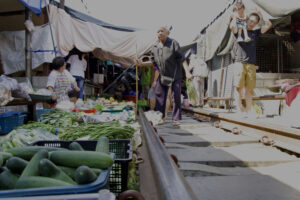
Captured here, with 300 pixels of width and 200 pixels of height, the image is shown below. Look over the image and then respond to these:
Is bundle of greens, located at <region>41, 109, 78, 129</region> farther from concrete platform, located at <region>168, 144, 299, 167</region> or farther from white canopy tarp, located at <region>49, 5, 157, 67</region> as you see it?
white canopy tarp, located at <region>49, 5, 157, 67</region>

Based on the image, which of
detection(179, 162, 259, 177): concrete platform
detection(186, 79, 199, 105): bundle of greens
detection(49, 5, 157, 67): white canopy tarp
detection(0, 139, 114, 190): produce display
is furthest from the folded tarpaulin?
detection(186, 79, 199, 105): bundle of greens

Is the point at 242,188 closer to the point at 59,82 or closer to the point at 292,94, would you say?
the point at 292,94

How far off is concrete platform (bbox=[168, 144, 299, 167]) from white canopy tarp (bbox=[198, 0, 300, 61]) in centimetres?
357

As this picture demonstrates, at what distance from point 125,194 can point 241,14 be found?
18.7 feet

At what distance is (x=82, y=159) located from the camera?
135 centimetres

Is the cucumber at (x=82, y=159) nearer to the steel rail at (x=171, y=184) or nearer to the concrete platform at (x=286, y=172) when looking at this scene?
the steel rail at (x=171, y=184)

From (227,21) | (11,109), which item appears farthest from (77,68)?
(227,21)

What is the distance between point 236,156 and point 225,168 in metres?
0.46

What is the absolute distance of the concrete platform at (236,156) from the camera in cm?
286

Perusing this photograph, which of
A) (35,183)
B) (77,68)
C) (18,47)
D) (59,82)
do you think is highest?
(18,47)

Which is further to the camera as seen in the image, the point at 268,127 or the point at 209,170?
the point at 268,127

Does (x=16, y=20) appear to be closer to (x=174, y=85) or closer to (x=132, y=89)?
(x=174, y=85)

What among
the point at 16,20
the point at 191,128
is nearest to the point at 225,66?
the point at 191,128

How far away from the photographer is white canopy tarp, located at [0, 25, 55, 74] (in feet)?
26.4
